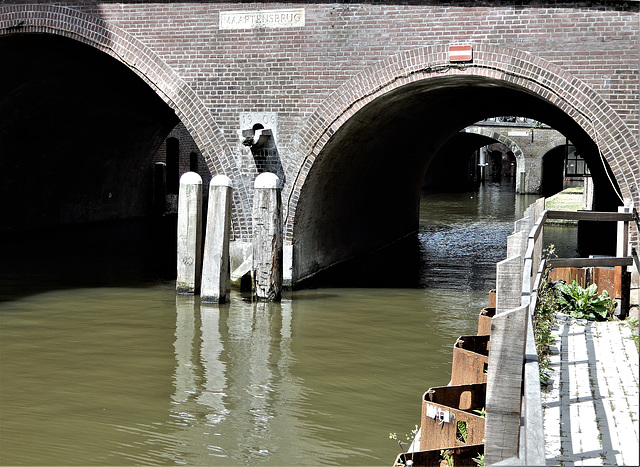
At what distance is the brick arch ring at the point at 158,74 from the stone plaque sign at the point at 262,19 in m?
1.20

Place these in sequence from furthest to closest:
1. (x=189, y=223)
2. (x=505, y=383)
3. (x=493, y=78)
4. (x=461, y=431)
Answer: (x=189, y=223) → (x=493, y=78) → (x=461, y=431) → (x=505, y=383)

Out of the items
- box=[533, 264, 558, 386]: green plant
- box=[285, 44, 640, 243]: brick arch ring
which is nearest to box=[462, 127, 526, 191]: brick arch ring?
box=[285, 44, 640, 243]: brick arch ring

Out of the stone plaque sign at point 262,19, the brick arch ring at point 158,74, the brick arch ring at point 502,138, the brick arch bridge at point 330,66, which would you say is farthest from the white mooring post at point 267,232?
the brick arch ring at point 502,138

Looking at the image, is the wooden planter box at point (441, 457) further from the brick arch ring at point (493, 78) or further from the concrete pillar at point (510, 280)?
the brick arch ring at point (493, 78)

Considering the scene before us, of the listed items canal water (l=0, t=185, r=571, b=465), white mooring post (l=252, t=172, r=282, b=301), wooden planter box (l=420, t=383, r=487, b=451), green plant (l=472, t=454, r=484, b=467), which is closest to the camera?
green plant (l=472, t=454, r=484, b=467)

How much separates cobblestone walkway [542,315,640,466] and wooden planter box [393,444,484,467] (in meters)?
0.41

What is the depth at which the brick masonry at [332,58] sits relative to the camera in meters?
11.5

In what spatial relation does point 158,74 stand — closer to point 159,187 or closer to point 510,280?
point 510,280

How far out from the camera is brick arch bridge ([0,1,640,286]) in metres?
11.5

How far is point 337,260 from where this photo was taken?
16.5 m

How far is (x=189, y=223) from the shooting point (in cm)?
1220

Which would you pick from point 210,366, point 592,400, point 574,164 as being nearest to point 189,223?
point 210,366

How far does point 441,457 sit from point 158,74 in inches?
397

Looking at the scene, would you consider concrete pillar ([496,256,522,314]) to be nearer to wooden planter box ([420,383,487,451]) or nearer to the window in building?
wooden planter box ([420,383,487,451])
